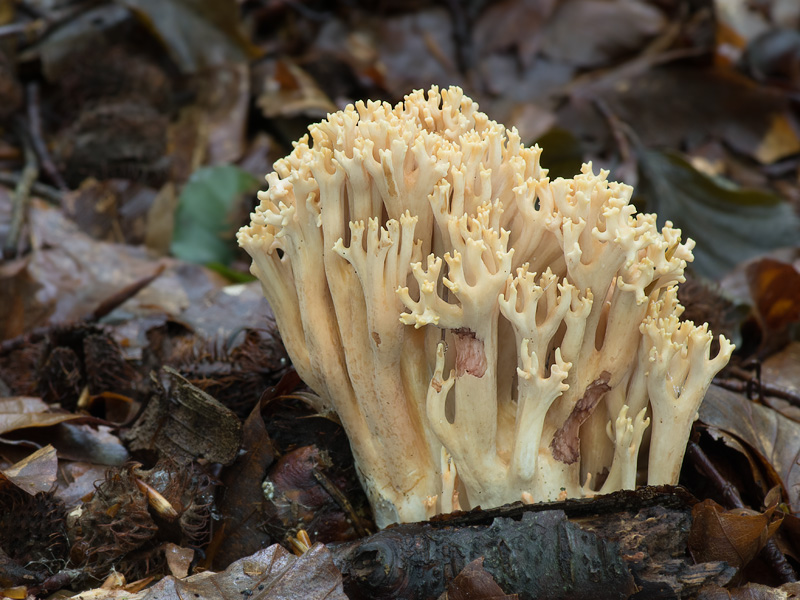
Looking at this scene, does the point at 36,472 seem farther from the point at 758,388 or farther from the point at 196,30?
the point at 196,30

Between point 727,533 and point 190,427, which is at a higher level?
point 727,533

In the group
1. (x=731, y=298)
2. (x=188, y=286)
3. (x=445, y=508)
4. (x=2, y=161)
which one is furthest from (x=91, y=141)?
(x=731, y=298)

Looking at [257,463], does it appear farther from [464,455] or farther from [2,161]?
[2,161]

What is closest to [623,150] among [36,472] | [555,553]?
[555,553]

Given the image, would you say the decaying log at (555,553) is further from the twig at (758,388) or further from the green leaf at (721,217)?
the green leaf at (721,217)

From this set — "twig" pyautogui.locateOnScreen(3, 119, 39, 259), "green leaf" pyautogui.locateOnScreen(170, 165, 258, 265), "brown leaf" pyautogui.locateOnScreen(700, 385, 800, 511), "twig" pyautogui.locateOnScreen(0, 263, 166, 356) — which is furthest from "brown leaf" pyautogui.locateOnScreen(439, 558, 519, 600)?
"twig" pyautogui.locateOnScreen(3, 119, 39, 259)

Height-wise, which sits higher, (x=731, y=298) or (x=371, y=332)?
(x=371, y=332)
